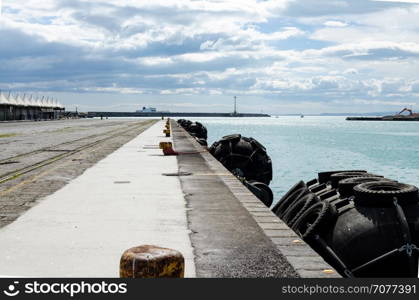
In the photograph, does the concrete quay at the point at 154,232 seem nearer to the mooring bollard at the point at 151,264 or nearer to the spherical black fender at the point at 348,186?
the mooring bollard at the point at 151,264

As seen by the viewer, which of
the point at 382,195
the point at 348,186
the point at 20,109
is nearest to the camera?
the point at 382,195

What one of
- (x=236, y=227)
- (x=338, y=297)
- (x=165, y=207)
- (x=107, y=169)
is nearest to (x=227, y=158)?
(x=107, y=169)

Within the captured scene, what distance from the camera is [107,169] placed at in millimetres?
16859

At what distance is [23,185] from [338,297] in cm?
1032

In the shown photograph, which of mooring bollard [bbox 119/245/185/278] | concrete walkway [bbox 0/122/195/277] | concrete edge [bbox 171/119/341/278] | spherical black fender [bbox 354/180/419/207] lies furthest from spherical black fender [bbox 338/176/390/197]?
mooring bollard [bbox 119/245/185/278]

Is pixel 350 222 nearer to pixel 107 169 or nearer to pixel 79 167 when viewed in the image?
pixel 107 169

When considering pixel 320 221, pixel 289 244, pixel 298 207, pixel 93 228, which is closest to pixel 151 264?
pixel 289 244

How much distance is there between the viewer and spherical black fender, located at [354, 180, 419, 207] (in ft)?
23.6

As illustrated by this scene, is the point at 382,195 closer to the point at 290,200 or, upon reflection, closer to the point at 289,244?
the point at 289,244

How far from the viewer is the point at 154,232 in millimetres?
7836

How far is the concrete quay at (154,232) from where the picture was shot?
19.6 feet

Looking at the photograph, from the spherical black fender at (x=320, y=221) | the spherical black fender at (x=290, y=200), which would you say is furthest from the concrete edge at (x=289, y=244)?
the spherical black fender at (x=290, y=200)

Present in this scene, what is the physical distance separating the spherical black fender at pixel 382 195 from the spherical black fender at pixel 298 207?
1.36m

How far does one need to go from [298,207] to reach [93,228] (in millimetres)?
3698
